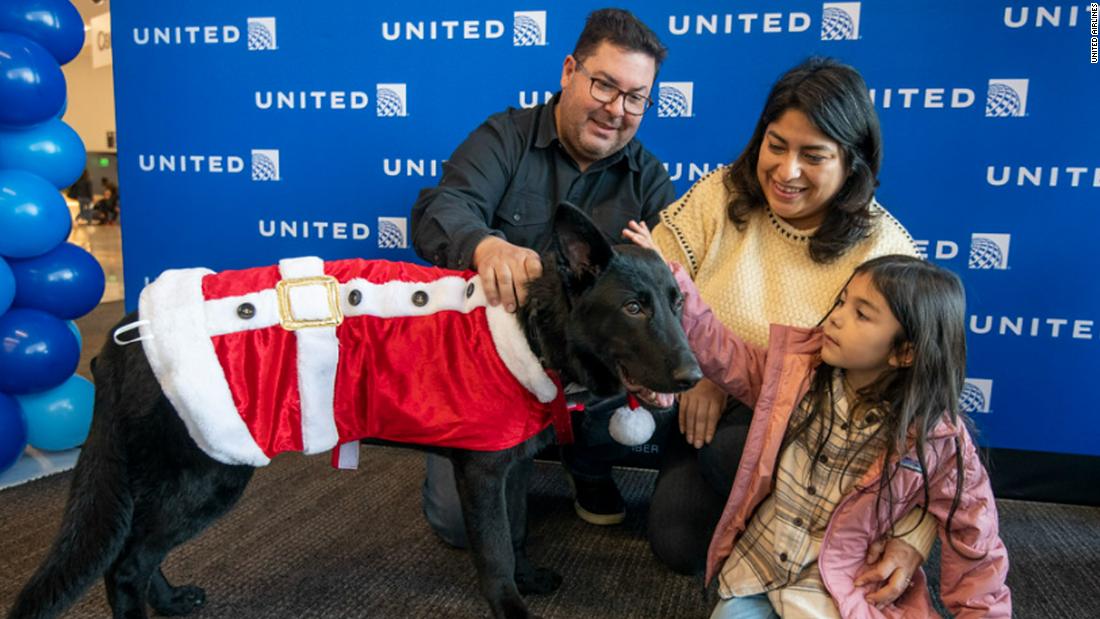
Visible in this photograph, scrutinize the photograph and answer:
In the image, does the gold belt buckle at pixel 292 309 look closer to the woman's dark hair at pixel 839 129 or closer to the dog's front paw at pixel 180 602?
the dog's front paw at pixel 180 602

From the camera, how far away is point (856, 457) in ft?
4.40

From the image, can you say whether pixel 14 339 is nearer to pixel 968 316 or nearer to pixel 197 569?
pixel 197 569

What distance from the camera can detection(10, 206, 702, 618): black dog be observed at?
1.20m

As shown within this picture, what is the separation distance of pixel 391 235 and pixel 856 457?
78.5 inches

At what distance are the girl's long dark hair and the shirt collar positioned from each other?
956mm

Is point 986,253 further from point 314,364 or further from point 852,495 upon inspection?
point 314,364

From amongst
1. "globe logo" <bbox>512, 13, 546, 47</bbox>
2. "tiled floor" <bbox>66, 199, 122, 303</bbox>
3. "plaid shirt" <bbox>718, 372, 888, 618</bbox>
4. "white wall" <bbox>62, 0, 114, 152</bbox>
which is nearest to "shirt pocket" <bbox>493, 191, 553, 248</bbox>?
"globe logo" <bbox>512, 13, 546, 47</bbox>

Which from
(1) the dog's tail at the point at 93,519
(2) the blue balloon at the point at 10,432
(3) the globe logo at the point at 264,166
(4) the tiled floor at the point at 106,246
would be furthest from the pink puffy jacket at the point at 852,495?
(4) the tiled floor at the point at 106,246

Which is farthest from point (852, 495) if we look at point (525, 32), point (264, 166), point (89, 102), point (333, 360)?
point (89, 102)

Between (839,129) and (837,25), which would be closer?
(839,129)

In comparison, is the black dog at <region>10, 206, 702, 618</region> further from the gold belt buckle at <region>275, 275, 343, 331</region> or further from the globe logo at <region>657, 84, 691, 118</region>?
the globe logo at <region>657, 84, 691, 118</region>

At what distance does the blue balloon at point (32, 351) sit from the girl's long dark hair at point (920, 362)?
8.43 feet

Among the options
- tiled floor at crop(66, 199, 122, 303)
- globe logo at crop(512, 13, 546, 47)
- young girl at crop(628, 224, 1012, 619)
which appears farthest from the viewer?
tiled floor at crop(66, 199, 122, 303)

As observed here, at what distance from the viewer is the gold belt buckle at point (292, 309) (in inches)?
49.2
